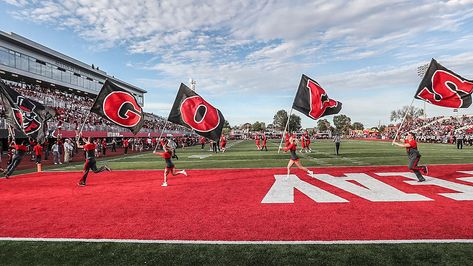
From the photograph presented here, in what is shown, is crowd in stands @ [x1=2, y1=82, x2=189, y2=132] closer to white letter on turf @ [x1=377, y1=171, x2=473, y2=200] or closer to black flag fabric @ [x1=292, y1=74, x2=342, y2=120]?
black flag fabric @ [x1=292, y1=74, x2=342, y2=120]

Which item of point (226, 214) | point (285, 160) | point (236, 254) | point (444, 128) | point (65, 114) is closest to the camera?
point (236, 254)

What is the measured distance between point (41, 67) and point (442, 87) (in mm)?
50416

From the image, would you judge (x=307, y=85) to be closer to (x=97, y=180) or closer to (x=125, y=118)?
(x=125, y=118)

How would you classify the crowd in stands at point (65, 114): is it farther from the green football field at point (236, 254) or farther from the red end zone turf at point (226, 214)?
the green football field at point (236, 254)

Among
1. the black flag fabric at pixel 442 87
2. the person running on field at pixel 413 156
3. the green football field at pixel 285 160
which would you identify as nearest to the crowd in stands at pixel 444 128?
the green football field at pixel 285 160

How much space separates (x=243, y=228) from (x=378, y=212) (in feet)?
10.2

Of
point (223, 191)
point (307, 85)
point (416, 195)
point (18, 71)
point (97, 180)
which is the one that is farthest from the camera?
point (18, 71)

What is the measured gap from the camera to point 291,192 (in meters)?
9.66

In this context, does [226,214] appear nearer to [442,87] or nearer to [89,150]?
[89,150]

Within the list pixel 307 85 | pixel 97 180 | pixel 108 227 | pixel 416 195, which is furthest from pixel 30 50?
pixel 416 195

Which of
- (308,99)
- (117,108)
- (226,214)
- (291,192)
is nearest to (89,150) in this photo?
(117,108)

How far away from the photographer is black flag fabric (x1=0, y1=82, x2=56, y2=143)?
13.5 meters

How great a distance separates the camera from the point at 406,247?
5.04 m

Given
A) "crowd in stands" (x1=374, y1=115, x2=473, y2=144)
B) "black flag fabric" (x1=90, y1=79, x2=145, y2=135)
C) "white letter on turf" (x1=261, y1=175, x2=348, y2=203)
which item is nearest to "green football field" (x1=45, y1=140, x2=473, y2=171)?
"white letter on turf" (x1=261, y1=175, x2=348, y2=203)
